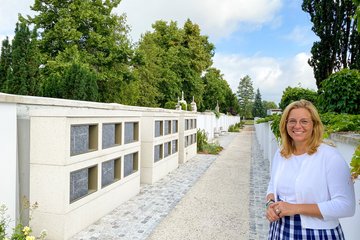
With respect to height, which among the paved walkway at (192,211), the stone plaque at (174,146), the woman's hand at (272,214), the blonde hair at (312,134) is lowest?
the paved walkway at (192,211)

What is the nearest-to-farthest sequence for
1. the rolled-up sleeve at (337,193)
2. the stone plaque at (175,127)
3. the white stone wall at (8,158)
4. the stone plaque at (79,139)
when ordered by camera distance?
the rolled-up sleeve at (337,193) → the white stone wall at (8,158) → the stone plaque at (79,139) → the stone plaque at (175,127)

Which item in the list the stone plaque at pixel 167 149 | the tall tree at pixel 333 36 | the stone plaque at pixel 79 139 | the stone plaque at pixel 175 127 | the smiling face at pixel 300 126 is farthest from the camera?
the stone plaque at pixel 175 127

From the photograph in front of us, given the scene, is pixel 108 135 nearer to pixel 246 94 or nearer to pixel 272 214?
pixel 272 214

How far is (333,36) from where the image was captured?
989 centimetres

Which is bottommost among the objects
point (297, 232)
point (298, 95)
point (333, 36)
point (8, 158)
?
point (297, 232)

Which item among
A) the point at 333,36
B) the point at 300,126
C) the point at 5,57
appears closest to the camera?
the point at 300,126

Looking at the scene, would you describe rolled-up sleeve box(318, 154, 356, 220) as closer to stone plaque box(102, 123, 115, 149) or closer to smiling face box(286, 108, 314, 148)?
smiling face box(286, 108, 314, 148)

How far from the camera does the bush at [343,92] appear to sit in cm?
622

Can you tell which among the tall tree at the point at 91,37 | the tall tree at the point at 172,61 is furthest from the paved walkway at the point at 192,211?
the tall tree at the point at 172,61

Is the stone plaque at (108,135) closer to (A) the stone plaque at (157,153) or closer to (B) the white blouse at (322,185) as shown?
(A) the stone plaque at (157,153)

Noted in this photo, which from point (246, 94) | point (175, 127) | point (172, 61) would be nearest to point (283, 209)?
point (175, 127)

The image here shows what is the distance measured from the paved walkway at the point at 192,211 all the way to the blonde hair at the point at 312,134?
10.2 ft

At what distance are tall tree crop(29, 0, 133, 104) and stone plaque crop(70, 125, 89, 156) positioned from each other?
1359 centimetres

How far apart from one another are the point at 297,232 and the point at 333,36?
9.72 m
